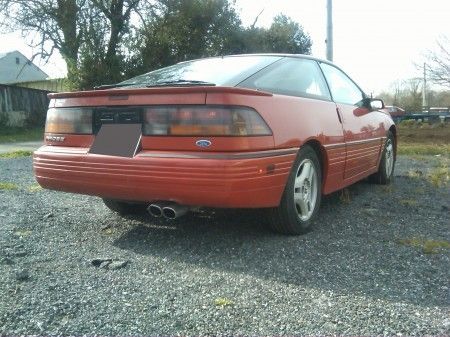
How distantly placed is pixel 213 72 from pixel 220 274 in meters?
1.60

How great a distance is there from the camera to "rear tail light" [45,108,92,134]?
3.50 metres

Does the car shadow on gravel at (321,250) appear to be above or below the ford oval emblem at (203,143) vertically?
below

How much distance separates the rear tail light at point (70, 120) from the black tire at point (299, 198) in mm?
1478

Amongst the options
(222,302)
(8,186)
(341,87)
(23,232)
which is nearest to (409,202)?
(341,87)

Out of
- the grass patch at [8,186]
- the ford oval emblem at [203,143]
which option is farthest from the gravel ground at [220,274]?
the grass patch at [8,186]

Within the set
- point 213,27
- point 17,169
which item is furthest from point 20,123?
point 17,169

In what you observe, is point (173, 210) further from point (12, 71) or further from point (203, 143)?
point (12, 71)

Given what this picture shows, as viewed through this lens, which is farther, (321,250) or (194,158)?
(321,250)

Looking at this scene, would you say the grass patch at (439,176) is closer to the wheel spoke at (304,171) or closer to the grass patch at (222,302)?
the wheel spoke at (304,171)

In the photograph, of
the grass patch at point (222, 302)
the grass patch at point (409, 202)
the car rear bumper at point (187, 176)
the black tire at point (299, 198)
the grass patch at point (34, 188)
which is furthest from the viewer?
the grass patch at point (34, 188)

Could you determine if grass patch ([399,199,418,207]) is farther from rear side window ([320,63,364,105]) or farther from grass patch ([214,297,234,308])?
grass patch ([214,297,234,308])

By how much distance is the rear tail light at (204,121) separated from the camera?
2977 millimetres

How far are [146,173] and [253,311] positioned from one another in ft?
3.91

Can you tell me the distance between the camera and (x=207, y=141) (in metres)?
2.99
